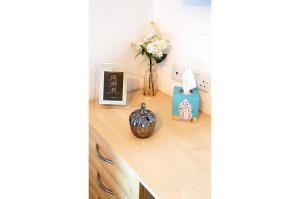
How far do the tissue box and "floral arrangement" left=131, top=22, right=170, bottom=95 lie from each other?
296mm

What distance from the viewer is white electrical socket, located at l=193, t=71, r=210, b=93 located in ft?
5.22

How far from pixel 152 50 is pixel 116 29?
0.26m

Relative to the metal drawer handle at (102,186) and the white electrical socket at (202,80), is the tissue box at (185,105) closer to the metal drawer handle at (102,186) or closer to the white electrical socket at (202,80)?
the white electrical socket at (202,80)

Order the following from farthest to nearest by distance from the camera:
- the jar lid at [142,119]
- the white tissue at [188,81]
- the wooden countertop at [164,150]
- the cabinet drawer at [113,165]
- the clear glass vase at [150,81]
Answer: the clear glass vase at [150,81] < the white tissue at [188,81] < the jar lid at [142,119] < the cabinet drawer at [113,165] < the wooden countertop at [164,150]

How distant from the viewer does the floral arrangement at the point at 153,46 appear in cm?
170

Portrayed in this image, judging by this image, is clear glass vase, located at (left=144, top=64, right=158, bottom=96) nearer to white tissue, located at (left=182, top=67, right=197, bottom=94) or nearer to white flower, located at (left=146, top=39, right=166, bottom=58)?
white flower, located at (left=146, top=39, right=166, bottom=58)

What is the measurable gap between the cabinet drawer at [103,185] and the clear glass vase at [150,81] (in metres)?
0.60

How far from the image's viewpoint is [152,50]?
1704 millimetres

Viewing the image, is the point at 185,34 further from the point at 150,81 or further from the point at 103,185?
the point at 103,185

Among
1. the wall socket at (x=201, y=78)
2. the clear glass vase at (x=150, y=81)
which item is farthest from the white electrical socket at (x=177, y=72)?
the clear glass vase at (x=150, y=81)
